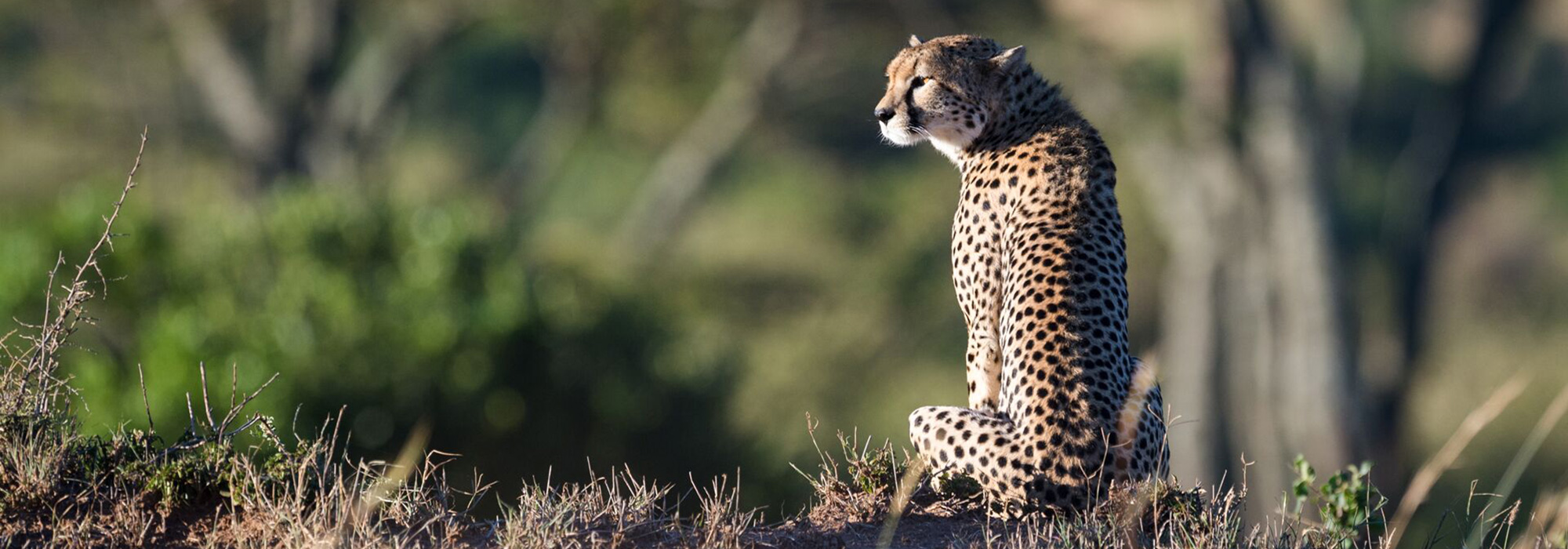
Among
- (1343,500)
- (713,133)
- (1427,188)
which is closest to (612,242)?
(713,133)

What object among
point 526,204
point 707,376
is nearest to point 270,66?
point 526,204

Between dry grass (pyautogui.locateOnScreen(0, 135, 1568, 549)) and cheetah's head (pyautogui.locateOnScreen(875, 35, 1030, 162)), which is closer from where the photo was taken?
dry grass (pyautogui.locateOnScreen(0, 135, 1568, 549))

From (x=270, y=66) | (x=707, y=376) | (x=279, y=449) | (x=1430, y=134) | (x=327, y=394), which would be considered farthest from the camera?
(x=270, y=66)

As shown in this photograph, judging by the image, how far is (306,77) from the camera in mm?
19859

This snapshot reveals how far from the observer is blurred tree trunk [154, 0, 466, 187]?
19828mm

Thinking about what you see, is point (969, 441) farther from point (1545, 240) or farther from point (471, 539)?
point (1545, 240)

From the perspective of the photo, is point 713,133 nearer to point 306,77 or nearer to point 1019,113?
point 306,77

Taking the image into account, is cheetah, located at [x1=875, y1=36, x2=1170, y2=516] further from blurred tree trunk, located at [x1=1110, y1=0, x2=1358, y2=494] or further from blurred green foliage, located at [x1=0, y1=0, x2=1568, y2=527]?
blurred tree trunk, located at [x1=1110, y1=0, x2=1358, y2=494]

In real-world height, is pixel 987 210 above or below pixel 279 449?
above

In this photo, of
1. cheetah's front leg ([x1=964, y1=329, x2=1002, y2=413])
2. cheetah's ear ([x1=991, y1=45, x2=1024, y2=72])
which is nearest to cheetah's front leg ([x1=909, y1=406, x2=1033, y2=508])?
cheetah's front leg ([x1=964, y1=329, x2=1002, y2=413])

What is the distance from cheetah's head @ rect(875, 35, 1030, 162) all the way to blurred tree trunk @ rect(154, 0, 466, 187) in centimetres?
1493

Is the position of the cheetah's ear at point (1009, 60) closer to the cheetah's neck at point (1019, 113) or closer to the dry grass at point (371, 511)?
the cheetah's neck at point (1019, 113)

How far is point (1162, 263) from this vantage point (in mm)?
23234

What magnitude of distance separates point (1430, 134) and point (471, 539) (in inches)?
612
